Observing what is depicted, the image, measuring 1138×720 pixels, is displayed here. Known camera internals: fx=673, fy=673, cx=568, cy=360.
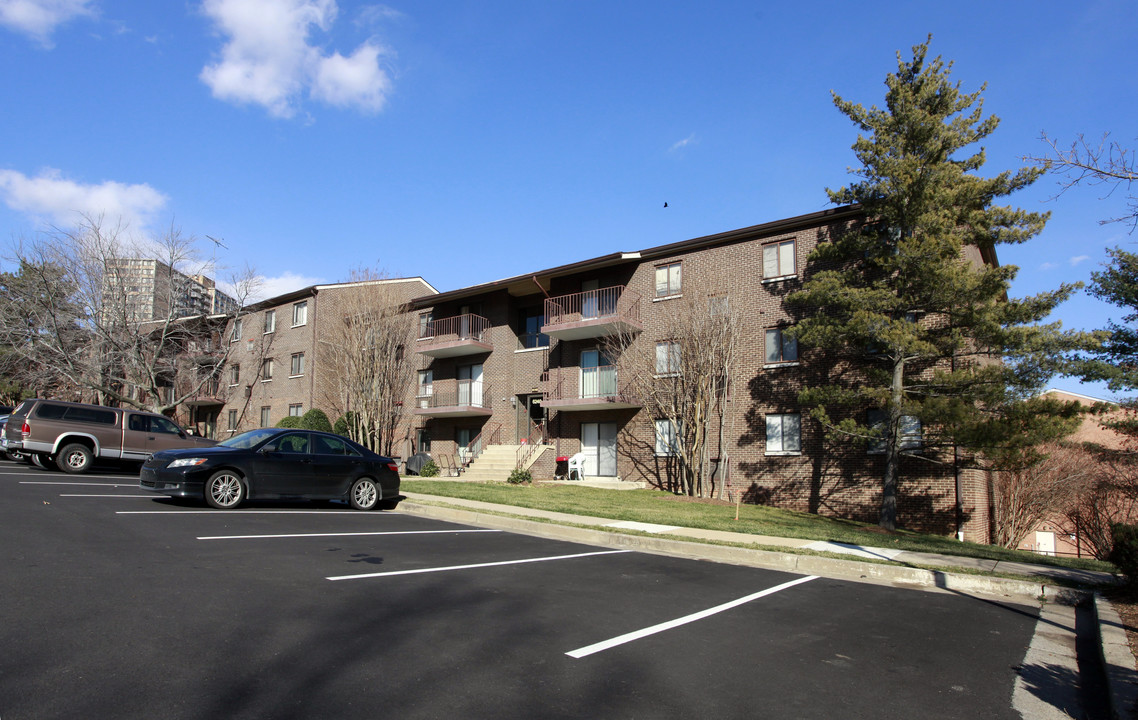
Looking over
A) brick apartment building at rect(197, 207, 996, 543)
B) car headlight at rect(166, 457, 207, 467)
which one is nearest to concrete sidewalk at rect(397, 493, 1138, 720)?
car headlight at rect(166, 457, 207, 467)

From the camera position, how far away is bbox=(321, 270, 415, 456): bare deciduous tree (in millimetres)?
28844

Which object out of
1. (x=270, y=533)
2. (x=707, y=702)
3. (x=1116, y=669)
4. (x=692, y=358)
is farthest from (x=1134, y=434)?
(x=270, y=533)

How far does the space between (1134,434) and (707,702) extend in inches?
697

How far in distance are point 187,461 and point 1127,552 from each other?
1264 cm

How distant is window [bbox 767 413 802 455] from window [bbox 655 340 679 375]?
337 cm

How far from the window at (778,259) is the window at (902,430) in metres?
4.97

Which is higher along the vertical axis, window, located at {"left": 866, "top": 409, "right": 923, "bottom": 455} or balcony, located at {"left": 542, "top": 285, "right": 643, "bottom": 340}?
balcony, located at {"left": 542, "top": 285, "right": 643, "bottom": 340}

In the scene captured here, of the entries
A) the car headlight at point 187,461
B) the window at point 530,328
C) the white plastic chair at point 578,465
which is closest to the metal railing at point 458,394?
the window at point 530,328

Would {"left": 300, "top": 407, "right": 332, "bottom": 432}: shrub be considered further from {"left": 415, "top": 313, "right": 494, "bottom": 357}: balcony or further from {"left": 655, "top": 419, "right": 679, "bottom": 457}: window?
{"left": 655, "top": 419, "right": 679, "bottom": 457}: window

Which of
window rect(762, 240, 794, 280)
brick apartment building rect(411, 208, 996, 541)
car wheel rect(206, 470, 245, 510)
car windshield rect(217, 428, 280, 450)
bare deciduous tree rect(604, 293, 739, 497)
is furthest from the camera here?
window rect(762, 240, 794, 280)

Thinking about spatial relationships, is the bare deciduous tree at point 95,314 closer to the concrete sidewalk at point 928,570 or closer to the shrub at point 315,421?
the shrub at point 315,421

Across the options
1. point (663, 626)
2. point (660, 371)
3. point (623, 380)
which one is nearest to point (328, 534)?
point (663, 626)

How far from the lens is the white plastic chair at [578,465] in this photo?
24.3 metres

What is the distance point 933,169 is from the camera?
15.9m
